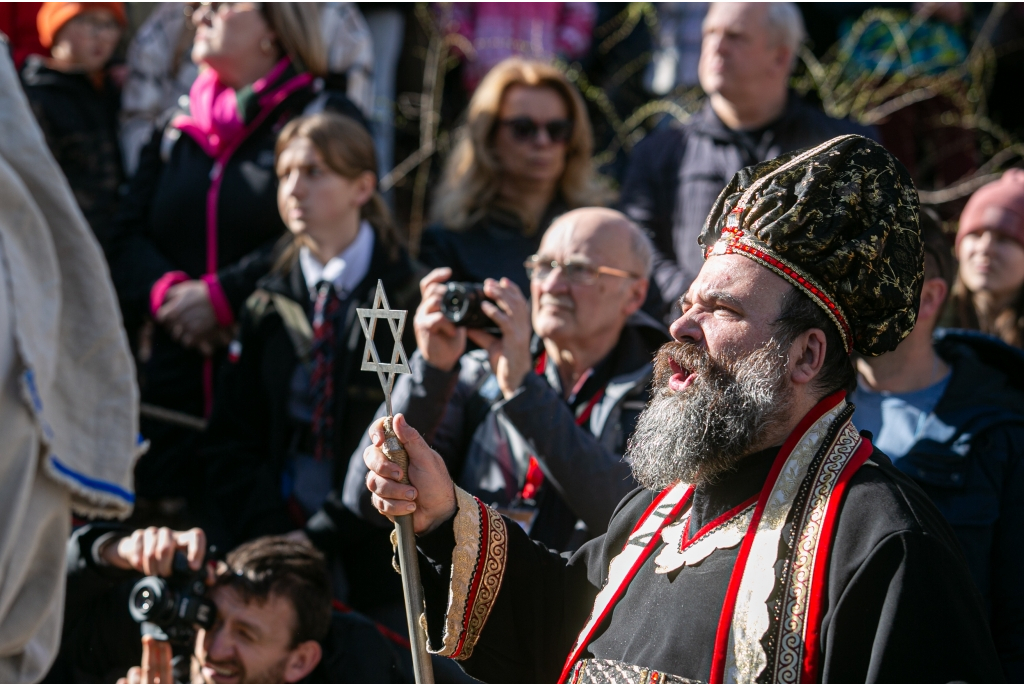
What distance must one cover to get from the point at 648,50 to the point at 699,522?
15.0ft

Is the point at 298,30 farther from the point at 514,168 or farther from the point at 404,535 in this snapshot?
the point at 404,535

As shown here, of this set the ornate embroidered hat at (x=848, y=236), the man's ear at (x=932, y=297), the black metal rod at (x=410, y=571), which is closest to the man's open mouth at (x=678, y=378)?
the ornate embroidered hat at (x=848, y=236)

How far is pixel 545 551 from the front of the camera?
107 inches

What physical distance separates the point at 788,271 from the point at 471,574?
89 centimetres

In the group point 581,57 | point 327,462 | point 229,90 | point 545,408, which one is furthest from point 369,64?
point 545,408

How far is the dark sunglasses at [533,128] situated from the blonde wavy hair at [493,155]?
65mm

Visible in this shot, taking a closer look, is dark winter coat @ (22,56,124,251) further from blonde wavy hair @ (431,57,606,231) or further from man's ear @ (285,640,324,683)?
man's ear @ (285,640,324,683)

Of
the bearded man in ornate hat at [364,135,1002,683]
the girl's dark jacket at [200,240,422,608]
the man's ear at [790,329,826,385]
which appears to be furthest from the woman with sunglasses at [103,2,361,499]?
the man's ear at [790,329,826,385]

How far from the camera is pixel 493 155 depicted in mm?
5023

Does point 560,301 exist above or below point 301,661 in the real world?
above

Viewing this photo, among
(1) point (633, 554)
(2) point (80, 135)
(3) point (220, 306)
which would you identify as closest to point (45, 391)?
(1) point (633, 554)

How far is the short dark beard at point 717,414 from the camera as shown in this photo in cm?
244

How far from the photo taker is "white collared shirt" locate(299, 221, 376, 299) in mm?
4422

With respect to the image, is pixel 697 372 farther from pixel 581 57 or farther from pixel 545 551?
pixel 581 57
